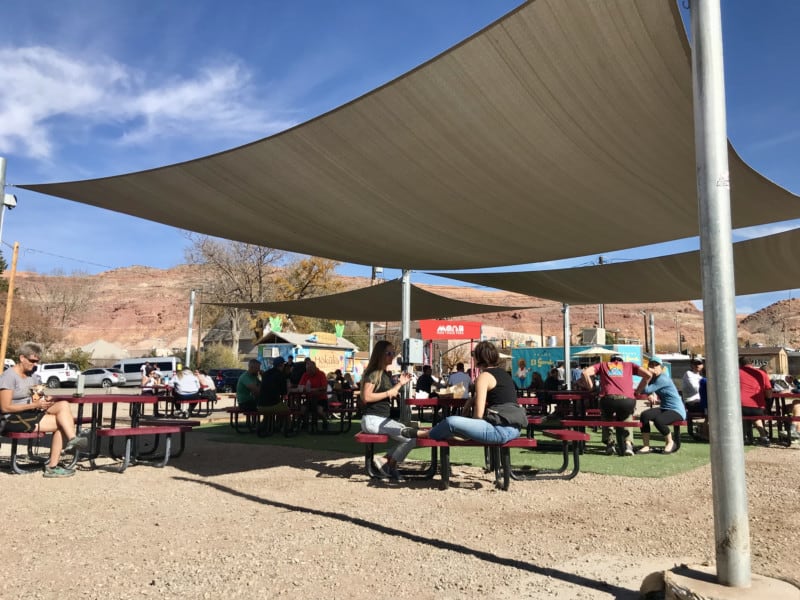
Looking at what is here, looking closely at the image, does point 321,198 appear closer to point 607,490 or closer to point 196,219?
point 196,219

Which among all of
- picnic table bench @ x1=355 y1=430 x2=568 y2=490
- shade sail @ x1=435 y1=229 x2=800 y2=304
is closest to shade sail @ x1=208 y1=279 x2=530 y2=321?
shade sail @ x1=435 y1=229 x2=800 y2=304

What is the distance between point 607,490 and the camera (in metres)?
4.36

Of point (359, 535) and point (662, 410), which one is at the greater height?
point (662, 410)

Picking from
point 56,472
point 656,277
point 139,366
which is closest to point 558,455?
point 656,277

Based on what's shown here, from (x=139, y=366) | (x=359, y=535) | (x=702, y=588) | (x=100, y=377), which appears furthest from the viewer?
(x=139, y=366)

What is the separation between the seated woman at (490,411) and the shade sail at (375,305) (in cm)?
473

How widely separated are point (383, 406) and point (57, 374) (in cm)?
2733

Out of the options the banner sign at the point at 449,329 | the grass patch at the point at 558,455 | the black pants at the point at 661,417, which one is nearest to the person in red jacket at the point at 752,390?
the grass patch at the point at 558,455

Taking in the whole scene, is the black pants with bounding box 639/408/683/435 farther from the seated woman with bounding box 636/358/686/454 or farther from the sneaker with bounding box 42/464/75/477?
the sneaker with bounding box 42/464/75/477

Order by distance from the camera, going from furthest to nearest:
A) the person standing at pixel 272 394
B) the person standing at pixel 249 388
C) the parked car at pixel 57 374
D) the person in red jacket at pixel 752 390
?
the parked car at pixel 57 374, the person standing at pixel 249 388, the person standing at pixel 272 394, the person in red jacket at pixel 752 390

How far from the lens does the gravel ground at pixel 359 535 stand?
8.02 ft

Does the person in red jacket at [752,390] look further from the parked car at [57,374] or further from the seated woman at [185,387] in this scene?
the parked car at [57,374]

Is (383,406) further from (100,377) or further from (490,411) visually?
(100,377)

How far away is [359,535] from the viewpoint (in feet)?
10.3
